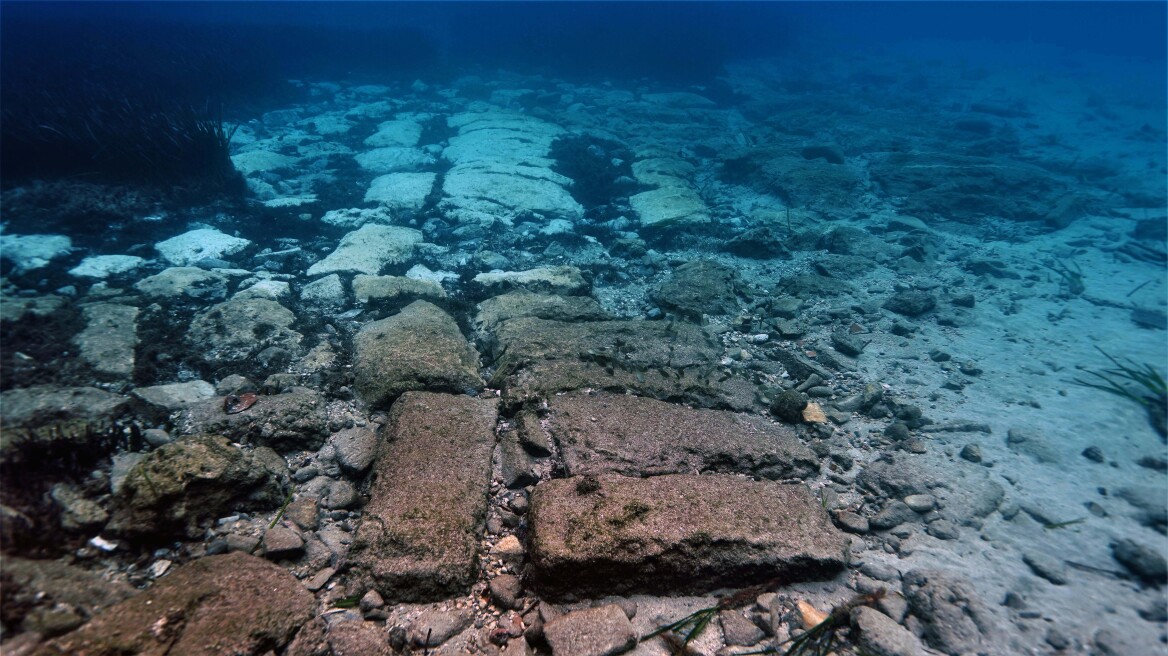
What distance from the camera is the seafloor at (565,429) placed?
1.76 meters

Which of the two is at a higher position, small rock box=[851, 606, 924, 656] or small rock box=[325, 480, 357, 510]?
small rock box=[851, 606, 924, 656]

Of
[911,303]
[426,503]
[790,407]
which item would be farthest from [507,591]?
[911,303]

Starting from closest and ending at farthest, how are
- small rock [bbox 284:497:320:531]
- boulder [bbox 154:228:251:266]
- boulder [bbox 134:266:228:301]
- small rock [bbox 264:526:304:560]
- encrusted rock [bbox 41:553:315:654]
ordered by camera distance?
encrusted rock [bbox 41:553:315:654] < small rock [bbox 264:526:304:560] < small rock [bbox 284:497:320:531] < boulder [bbox 134:266:228:301] < boulder [bbox 154:228:251:266]

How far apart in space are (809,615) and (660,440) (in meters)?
0.96

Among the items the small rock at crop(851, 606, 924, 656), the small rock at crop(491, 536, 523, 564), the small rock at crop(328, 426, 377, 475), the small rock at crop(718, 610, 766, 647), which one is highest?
the small rock at crop(851, 606, 924, 656)

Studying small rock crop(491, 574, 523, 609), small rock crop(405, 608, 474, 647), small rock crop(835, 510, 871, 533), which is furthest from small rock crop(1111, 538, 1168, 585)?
small rock crop(405, 608, 474, 647)

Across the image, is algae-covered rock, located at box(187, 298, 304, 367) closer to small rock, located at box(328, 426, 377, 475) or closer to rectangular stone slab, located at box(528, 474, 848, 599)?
small rock, located at box(328, 426, 377, 475)

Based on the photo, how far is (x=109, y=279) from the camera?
3.85 meters

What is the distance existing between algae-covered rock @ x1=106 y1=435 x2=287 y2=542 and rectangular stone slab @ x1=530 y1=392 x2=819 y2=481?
128 centimetres

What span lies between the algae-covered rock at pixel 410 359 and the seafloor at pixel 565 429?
0.08 ft

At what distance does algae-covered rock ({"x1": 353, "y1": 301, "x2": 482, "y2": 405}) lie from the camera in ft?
9.32

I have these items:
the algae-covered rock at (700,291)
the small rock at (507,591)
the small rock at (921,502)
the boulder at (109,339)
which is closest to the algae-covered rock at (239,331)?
the boulder at (109,339)

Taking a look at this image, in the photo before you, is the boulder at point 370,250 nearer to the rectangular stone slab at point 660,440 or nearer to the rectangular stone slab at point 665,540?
the rectangular stone slab at point 660,440

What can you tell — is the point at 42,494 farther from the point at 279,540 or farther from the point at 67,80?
the point at 67,80
